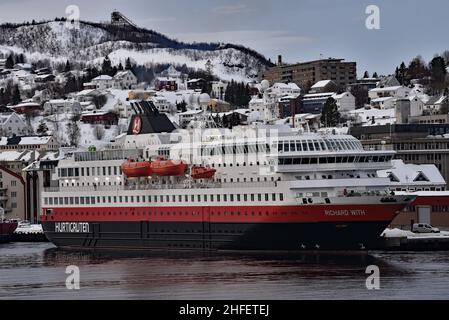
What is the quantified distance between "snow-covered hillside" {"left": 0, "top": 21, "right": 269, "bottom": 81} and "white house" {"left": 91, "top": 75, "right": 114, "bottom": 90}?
2676 mm

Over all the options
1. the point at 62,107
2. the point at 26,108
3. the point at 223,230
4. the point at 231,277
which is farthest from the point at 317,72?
the point at 231,277

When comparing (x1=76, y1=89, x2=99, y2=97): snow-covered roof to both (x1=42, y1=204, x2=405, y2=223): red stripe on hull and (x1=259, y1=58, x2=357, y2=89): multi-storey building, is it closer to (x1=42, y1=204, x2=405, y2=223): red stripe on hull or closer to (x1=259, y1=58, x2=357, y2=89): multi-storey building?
(x1=259, y1=58, x2=357, y2=89): multi-storey building

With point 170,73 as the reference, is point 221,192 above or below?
below

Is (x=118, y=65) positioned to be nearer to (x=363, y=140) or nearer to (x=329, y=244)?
(x=363, y=140)

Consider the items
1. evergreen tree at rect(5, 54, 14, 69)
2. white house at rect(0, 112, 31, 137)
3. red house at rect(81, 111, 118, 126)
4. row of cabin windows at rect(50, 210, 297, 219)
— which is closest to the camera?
row of cabin windows at rect(50, 210, 297, 219)

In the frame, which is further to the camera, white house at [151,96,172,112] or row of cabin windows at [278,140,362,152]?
white house at [151,96,172,112]

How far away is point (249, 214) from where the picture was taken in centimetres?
4425

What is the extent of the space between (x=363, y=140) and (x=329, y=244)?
29.8 metres

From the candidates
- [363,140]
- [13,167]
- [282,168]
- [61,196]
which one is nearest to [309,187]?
[282,168]

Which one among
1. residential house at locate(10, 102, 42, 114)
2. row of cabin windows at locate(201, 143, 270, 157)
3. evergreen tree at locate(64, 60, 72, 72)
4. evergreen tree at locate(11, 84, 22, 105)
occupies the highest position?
evergreen tree at locate(64, 60, 72, 72)

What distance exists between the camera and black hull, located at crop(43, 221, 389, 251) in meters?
42.5

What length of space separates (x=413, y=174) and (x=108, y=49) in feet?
218

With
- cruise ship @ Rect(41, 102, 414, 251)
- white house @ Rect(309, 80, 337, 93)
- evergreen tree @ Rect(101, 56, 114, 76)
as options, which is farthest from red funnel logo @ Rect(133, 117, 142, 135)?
evergreen tree @ Rect(101, 56, 114, 76)

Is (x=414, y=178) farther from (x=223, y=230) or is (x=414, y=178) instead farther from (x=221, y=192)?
(x=223, y=230)
